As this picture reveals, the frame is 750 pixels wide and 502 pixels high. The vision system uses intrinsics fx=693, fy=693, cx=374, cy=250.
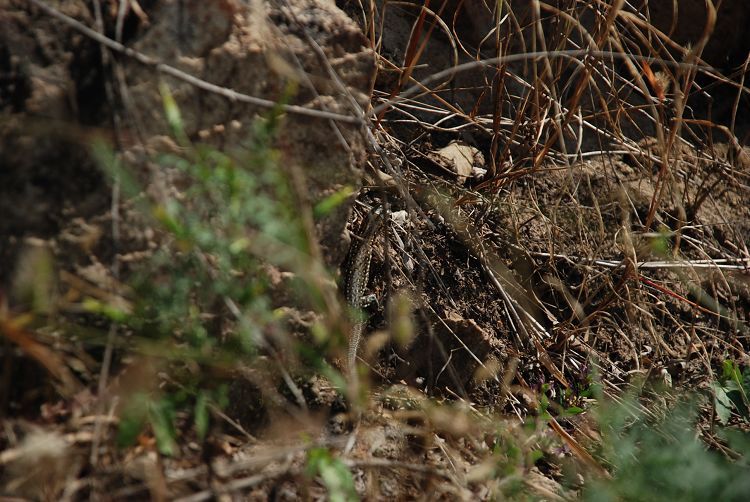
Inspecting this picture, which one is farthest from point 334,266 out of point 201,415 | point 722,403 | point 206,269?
point 722,403

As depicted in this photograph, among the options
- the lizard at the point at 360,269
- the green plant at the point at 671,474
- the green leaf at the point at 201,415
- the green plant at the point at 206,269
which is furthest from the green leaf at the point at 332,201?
the green plant at the point at 671,474

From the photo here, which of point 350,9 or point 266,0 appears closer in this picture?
point 266,0

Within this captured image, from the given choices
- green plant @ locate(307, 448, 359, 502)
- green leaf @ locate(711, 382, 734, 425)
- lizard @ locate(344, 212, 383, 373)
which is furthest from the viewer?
green leaf @ locate(711, 382, 734, 425)

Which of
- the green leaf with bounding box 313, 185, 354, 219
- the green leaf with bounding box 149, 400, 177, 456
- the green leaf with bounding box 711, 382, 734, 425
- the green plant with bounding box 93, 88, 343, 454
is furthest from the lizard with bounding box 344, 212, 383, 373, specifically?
the green leaf with bounding box 711, 382, 734, 425

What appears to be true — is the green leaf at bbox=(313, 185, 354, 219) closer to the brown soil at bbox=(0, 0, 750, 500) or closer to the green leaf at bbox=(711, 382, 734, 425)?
the brown soil at bbox=(0, 0, 750, 500)

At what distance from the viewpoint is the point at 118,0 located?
1279 millimetres

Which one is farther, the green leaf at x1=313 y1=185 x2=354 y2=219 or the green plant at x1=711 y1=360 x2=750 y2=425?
the green plant at x1=711 y1=360 x2=750 y2=425

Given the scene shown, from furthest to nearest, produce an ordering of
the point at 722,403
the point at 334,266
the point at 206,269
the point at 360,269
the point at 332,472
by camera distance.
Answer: the point at 722,403 < the point at 360,269 < the point at 334,266 < the point at 206,269 < the point at 332,472

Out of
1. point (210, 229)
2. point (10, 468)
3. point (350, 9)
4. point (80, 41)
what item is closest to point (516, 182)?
point (350, 9)

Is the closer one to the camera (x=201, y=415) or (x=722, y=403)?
(x=201, y=415)

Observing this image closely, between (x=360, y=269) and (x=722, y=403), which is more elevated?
(x=360, y=269)

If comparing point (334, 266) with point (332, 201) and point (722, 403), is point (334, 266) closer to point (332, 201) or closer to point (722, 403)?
point (332, 201)

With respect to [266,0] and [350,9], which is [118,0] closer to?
[266,0]

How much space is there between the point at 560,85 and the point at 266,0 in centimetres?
144
